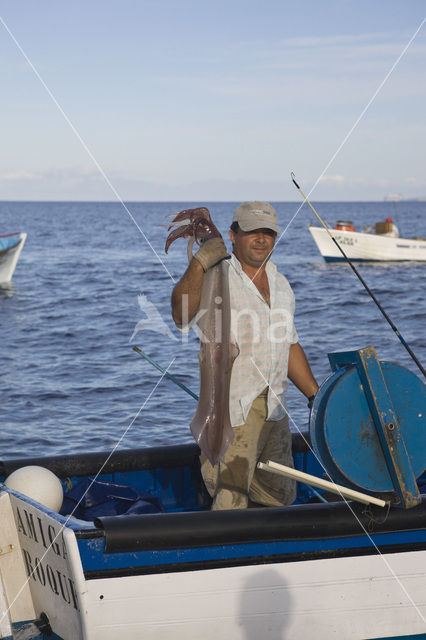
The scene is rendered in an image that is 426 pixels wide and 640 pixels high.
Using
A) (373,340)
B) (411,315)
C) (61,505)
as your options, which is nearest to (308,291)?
(411,315)

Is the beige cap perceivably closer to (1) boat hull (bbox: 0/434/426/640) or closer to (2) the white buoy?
(1) boat hull (bbox: 0/434/426/640)

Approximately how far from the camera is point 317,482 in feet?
14.2

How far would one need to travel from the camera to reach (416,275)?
3300cm

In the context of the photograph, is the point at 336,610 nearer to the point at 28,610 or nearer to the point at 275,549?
the point at 275,549

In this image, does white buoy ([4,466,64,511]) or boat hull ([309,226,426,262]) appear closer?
white buoy ([4,466,64,511])

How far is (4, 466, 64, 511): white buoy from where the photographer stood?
507cm

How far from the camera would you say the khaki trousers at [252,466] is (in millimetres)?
4785

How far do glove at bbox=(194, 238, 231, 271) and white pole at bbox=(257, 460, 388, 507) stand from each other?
3.50ft

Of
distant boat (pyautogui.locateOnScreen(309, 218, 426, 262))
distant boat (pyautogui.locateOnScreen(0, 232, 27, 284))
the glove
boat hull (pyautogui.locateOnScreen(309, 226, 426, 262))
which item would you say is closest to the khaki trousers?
the glove

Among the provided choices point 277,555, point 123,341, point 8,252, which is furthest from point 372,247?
point 277,555

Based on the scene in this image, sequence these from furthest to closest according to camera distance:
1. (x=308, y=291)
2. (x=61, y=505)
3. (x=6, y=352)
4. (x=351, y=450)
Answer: (x=308, y=291), (x=6, y=352), (x=61, y=505), (x=351, y=450)

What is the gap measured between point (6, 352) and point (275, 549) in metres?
14.0

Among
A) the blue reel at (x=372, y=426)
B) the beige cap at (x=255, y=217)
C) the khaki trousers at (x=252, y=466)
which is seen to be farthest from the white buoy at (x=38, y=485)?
the beige cap at (x=255, y=217)

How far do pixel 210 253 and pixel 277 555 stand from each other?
166 centimetres
